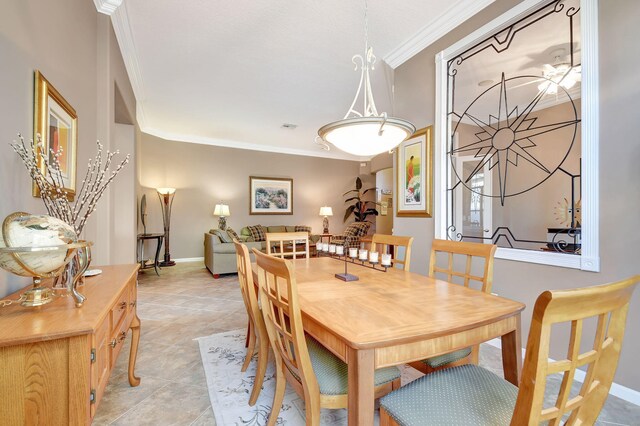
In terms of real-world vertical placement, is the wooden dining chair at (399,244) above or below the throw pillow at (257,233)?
above

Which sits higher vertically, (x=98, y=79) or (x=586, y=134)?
(x=98, y=79)

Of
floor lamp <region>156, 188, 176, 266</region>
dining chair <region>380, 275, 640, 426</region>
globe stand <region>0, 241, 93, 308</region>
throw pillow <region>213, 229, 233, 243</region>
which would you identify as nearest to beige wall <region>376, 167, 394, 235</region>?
throw pillow <region>213, 229, 233, 243</region>

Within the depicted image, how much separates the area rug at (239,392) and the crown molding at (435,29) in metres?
2.90

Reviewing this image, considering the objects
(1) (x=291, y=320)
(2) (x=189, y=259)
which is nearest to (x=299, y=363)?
(1) (x=291, y=320)

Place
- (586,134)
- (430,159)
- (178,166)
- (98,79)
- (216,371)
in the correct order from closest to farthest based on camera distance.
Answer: (586,134) → (216,371) → (98,79) → (430,159) → (178,166)

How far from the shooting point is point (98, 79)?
2.38 meters

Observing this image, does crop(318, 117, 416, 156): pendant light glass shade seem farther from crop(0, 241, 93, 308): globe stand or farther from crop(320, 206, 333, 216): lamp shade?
crop(320, 206, 333, 216): lamp shade

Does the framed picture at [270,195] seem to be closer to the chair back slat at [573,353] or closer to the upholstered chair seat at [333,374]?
the upholstered chair seat at [333,374]

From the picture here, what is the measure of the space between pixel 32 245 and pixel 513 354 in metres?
1.87

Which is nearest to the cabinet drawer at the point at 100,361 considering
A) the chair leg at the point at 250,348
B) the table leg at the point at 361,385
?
the table leg at the point at 361,385

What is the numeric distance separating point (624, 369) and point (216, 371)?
8.33 ft

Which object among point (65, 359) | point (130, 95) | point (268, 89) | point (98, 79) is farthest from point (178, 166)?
point (65, 359)

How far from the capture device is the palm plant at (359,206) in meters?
7.98

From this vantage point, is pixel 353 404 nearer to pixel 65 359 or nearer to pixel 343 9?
pixel 65 359
